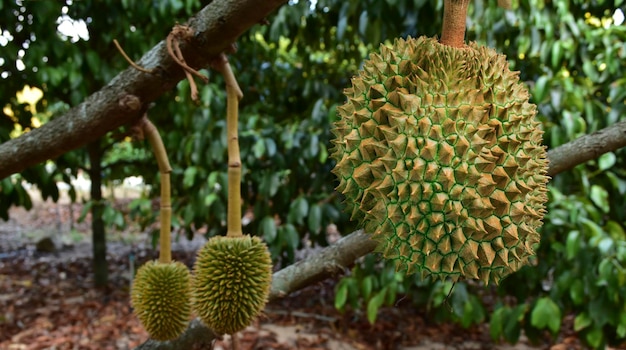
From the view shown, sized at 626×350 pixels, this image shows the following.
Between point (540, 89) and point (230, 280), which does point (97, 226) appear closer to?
point (540, 89)

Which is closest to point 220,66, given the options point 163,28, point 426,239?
point 426,239

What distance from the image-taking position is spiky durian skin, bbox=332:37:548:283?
703mm

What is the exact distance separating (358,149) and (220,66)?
11.5 inches

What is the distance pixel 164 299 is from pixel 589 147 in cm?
85

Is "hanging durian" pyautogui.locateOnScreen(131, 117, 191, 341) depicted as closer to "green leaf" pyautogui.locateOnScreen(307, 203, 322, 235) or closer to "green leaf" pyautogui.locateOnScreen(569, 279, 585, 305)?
"green leaf" pyautogui.locateOnScreen(307, 203, 322, 235)

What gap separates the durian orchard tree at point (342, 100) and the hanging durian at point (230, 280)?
1162 millimetres

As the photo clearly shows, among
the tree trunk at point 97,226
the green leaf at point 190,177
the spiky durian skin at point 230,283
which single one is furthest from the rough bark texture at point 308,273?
the tree trunk at point 97,226

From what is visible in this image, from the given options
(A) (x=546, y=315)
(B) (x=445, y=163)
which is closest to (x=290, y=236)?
(A) (x=546, y=315)

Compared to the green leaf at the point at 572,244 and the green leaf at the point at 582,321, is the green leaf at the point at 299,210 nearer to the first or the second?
the green leaf at the point at 572,244

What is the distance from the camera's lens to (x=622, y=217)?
254cm

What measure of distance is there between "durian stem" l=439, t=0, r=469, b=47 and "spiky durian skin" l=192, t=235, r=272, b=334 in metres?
0.44

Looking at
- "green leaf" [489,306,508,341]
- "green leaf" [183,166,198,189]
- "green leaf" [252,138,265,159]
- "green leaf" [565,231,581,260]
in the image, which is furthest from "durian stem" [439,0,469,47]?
"green leaf" [183,166,198,189]

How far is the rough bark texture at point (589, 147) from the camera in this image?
40.1 inches

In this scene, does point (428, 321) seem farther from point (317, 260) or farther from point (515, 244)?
point (515, 244)
